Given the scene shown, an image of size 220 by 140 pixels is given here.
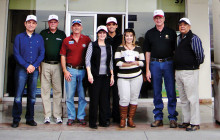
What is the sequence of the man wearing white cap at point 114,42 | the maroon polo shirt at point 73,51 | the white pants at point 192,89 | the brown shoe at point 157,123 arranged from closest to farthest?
the white pants at point 192,89
the maroon polo shirt at point 73,51
the brown shoe at point 157,123
the man wearing white cap at point 114,42

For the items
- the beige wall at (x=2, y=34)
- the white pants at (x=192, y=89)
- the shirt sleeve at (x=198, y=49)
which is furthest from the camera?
the beige wall at (x=2, y=34)

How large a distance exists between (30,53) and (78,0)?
12.6ft

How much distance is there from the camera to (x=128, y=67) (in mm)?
4285

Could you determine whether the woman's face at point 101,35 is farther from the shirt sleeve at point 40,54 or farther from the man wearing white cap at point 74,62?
the shirt sleeve at point 40,54

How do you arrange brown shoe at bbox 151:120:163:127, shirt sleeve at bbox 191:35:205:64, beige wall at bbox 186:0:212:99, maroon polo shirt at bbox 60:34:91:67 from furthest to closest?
beige wall at bbox 186:0:212:99
brown shoe at bbox 151:120:163:127
maroon polo shirt at bbox 60:34:91:67
shirt sleeve at bbox 191:35:205:64

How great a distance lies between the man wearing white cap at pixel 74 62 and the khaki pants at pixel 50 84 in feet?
0.96

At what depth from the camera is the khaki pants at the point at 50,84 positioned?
15.1 ft

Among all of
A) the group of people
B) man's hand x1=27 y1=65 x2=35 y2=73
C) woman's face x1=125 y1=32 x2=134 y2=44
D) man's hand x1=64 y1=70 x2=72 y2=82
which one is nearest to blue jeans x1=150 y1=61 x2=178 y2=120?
the group of people

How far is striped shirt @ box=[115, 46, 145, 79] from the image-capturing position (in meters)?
4.28

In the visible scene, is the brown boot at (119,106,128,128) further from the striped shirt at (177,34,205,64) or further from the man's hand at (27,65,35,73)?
the man's hand at (27,65,35,73)

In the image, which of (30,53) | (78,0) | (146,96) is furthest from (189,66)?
(78,0)

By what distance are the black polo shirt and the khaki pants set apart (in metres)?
2.00

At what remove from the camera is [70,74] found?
4430mm

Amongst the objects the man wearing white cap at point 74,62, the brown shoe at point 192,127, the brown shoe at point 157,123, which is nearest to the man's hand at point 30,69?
the man wearing white cap at point 74,62
